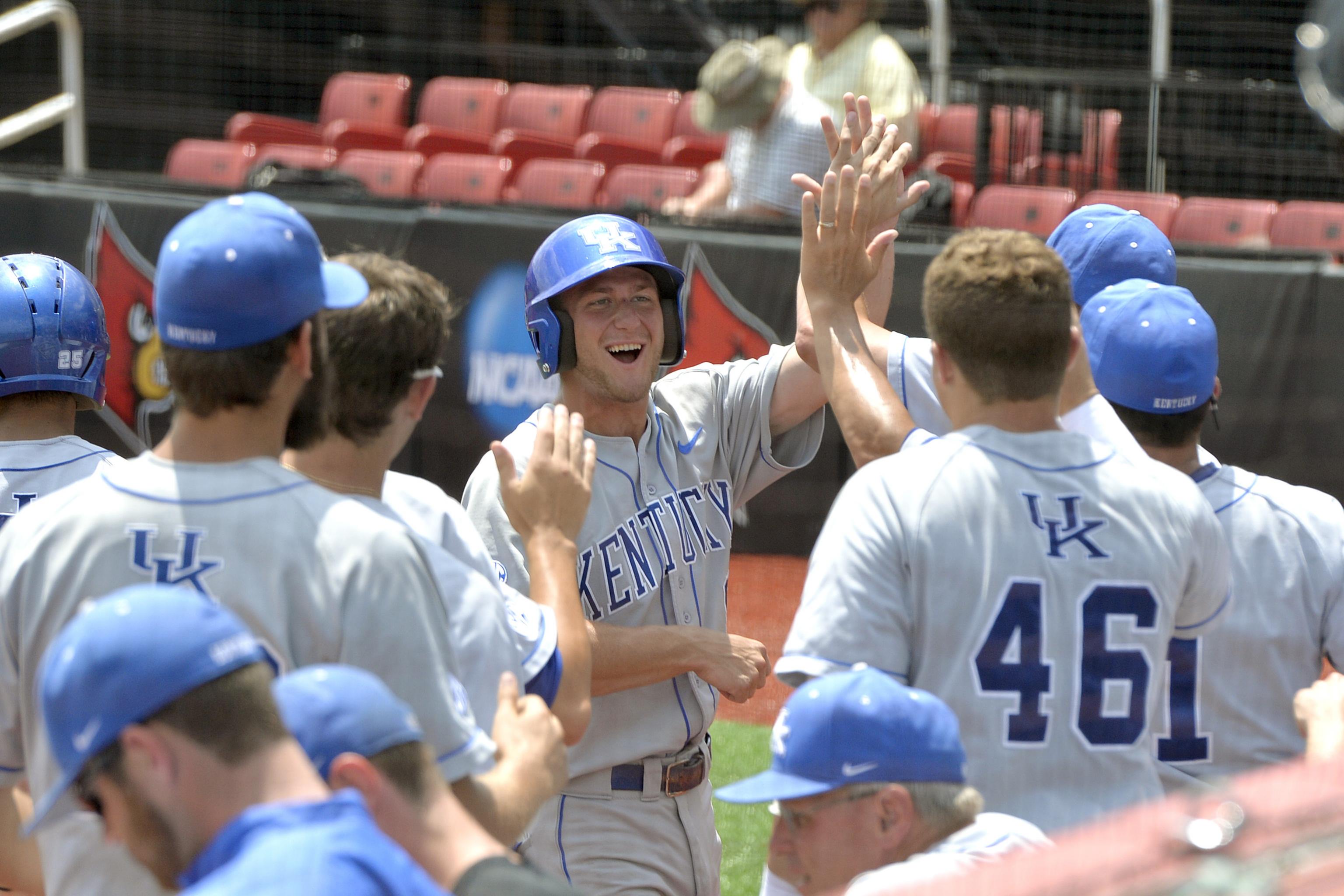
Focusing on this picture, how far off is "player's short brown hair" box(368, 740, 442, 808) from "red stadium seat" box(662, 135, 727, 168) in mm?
8781

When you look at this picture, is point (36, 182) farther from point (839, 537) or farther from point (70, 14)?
point (839, 537)

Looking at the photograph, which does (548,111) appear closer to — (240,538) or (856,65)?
(856,65)

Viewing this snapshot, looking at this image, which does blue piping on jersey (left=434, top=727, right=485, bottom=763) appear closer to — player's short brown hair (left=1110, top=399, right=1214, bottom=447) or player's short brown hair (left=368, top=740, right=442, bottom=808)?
player's short brown hair (left=368, top=740, right=442, bottom=808)

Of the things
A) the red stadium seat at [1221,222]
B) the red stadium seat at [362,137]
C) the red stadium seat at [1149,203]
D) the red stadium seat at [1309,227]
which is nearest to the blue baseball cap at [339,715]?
the red stadium seat at [1149,203]

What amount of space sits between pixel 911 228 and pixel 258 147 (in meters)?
5.56

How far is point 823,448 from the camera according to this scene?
755 cm

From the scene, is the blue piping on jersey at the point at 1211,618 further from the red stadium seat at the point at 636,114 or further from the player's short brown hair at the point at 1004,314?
the red stadium seat at the point at 636,114

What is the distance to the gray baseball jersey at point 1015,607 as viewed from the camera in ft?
6.71

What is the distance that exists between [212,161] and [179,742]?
31.8ft

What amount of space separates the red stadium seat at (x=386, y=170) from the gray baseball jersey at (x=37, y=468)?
721 centimetres

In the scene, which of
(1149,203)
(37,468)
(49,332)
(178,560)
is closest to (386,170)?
(1149,203)

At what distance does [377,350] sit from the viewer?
6.70 ft

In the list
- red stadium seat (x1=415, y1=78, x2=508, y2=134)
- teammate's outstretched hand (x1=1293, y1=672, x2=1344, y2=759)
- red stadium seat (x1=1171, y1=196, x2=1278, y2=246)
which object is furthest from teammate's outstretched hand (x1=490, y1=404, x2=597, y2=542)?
red stadium seat (x1=415, y1=78, x2=508, y2=134)

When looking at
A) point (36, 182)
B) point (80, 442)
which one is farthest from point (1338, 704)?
point (36, 182)
